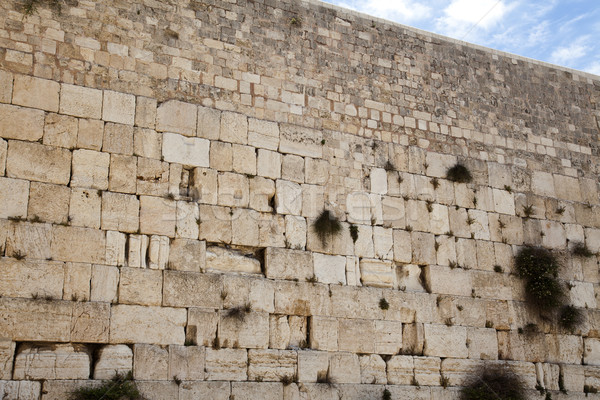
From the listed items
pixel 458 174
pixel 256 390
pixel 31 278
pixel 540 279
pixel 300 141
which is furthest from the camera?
pixel 458 174

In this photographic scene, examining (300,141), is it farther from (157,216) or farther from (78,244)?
(78,244)

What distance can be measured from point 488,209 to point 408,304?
2.20 m

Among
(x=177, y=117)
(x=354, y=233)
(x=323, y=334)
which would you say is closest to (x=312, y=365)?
(x=323, y=334)

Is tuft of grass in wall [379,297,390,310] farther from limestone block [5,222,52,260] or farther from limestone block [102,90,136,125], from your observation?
limestone block [5,222,52,260]

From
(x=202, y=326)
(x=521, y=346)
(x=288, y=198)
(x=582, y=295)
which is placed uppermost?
(x=288, y=198)

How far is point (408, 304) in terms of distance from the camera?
9562 millimetres

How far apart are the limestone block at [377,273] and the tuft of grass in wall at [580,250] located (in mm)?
3318

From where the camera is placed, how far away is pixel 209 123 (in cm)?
919

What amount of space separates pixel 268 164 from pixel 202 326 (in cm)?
234

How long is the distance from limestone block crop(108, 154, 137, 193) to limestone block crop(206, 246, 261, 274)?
3.99ft

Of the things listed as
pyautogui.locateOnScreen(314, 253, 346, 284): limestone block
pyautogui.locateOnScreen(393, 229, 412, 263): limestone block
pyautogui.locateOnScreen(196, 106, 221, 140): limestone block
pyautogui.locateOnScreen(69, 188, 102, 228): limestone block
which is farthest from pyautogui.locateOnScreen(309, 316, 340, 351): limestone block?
pyautogui.locateOnScreen(69, 188, 102, 228): limestone block

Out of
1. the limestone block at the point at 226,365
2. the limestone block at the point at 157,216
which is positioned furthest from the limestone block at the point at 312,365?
the limestone block at the point at 157,216

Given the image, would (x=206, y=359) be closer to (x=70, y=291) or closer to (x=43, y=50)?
(x=70, y=291)

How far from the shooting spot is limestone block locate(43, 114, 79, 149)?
823cm
